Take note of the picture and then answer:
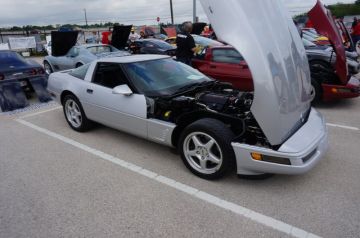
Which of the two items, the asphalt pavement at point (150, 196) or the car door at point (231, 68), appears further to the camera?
the car door at point (231, 68)

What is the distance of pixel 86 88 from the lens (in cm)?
461

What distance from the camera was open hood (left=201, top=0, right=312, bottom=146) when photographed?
279 centimetres

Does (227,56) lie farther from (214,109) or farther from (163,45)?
(163,45)

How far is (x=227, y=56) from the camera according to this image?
6.74 meters

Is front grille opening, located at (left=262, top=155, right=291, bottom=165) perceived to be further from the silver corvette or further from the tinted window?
the tinted window

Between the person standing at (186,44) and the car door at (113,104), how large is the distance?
2915 millimetres

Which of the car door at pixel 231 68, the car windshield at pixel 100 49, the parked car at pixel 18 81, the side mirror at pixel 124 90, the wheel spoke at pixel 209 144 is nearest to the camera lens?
the wheel spoke at pixel 209 144

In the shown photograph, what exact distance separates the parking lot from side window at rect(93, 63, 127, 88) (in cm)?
90

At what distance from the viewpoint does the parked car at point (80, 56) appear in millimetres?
9945

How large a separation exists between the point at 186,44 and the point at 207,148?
433 centimetres

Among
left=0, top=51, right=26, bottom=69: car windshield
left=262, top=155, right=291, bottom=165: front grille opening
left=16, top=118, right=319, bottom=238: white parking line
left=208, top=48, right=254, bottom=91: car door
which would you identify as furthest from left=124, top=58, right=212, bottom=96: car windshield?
left=0, top=51, right=26, bottom=69: car windshield

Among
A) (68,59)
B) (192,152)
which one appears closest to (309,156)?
(192,152)

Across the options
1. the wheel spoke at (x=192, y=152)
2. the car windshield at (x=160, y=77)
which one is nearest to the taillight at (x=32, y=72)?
the car windshield at (x=160, y=77)

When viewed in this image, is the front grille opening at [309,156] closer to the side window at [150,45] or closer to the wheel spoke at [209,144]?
the wheel spoke at [209,144]
